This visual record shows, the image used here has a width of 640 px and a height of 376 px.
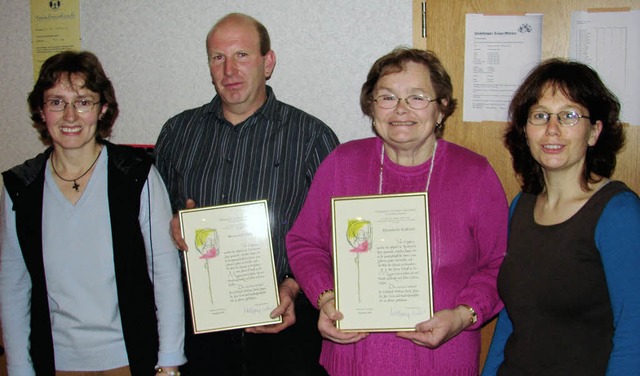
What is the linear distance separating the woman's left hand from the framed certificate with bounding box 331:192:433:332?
2 centimetres

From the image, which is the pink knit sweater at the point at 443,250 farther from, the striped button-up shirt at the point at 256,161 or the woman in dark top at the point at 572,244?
the striped button-up shirt at the point at 256,161

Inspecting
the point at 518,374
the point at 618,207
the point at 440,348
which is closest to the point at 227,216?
the point at 440,348

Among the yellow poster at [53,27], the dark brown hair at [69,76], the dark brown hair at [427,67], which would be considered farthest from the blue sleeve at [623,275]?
the yellow poster at [53,27]

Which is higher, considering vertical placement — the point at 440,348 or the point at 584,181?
the point at 584,181

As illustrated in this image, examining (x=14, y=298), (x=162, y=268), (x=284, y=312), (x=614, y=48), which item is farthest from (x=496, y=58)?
(x=14, y=298)

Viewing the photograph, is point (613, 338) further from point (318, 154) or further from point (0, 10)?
point (0, 10)

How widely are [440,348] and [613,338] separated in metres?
0.53

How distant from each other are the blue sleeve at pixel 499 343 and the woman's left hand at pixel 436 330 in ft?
0.87

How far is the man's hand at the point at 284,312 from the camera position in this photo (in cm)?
204

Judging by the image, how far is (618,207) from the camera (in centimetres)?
154

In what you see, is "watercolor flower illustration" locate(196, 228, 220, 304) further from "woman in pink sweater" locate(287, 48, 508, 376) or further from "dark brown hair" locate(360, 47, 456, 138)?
"dark brown hair" locate(360, 47, 456, 138)

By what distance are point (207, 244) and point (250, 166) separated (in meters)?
0.41

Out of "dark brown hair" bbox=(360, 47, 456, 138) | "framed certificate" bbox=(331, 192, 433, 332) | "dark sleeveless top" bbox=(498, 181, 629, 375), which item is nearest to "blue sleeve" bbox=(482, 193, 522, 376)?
"dark sleeveless top" bbox=(498, 181, 629, 375)

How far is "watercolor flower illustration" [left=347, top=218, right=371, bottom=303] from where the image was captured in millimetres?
1781
